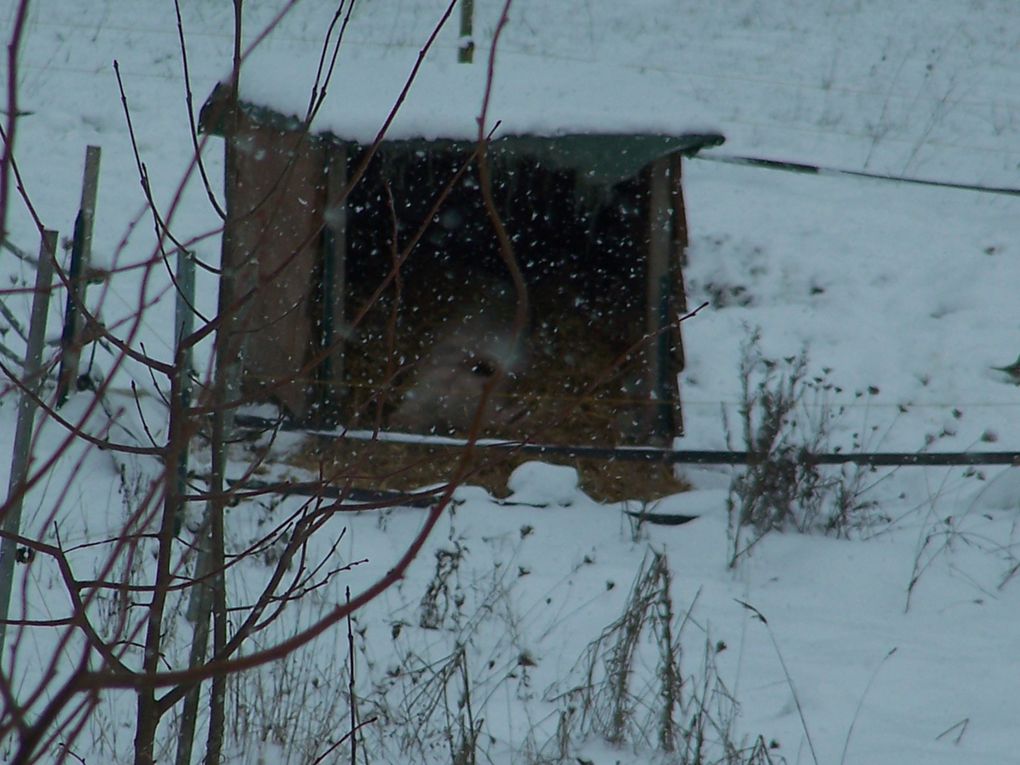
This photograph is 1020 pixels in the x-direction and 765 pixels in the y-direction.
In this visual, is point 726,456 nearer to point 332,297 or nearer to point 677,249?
point 677,249

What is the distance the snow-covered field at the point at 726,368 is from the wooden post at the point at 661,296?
0.38 m

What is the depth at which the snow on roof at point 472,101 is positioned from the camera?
5883mm

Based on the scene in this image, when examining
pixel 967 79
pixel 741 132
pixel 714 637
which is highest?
pixel 967 79

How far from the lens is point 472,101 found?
6223mm

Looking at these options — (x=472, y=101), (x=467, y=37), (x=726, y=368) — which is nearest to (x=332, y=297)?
(x=472, y=101)

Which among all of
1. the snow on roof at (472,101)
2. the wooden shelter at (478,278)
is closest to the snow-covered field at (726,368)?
the snow on roof at (472,101)

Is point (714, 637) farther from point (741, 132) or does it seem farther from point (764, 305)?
point (741, 132)

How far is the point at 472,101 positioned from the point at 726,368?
3199 millimetres

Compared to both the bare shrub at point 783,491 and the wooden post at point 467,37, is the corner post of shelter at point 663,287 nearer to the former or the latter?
the bare shrub at point 783,491

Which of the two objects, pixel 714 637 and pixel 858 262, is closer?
pixel 714 637

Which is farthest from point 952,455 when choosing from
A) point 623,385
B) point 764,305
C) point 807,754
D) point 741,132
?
point 741,132

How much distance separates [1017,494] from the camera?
5.80m

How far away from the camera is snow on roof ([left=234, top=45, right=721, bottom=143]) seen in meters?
5.88

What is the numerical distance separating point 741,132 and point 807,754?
10.4 m
